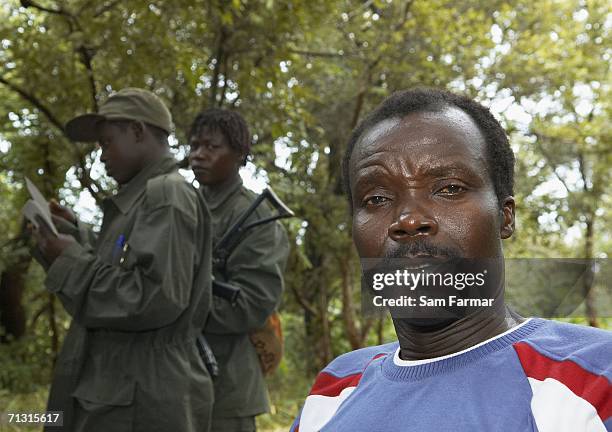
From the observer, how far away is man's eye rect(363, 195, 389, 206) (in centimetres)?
135

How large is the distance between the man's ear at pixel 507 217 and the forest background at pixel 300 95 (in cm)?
280

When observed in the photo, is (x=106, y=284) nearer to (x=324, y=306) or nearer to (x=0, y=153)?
(x=0, y=153)

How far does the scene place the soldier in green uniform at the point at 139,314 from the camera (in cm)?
274

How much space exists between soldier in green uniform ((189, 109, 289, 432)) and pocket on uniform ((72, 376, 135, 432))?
2.30ft

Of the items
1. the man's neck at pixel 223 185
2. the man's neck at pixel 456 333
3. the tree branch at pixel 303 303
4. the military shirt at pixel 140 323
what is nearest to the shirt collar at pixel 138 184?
the military shirt at pixel 140 323

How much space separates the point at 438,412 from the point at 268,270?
8.27 feet

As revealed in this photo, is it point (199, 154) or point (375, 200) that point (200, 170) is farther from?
point (375, 200)

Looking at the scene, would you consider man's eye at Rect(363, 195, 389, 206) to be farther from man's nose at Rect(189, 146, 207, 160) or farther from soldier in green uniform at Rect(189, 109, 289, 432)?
man's nose at Rect(189, 146, 207, 160)

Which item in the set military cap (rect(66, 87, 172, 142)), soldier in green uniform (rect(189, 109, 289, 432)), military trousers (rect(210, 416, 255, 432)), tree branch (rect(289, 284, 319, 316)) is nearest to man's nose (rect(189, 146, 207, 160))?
soldier in green uniform (rect(189, 109, 289, 432))

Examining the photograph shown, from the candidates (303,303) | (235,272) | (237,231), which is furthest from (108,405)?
(303,303)

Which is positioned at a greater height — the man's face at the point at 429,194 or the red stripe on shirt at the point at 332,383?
the man's face at the point at 429,194

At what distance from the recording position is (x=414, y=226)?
1.26 meters

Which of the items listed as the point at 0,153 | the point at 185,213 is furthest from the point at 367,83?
the point at 185,213

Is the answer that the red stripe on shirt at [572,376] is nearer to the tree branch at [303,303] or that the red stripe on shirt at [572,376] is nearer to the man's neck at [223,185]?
the man's neck at [223,185]
